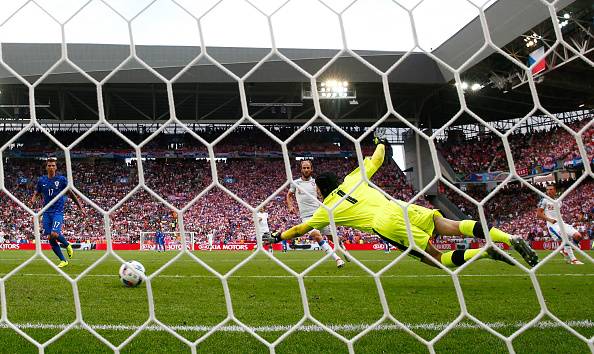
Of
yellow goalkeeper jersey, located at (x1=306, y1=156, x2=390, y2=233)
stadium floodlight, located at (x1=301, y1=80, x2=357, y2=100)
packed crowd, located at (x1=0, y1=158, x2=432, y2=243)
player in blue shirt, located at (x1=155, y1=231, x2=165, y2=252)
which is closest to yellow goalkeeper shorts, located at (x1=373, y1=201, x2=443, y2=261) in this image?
yellow goalkeeper jersey, located at (x1=306, y1=156, x2=390, y2=233)

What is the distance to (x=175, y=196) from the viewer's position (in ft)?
65.1

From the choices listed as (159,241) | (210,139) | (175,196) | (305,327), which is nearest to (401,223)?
(305,327)

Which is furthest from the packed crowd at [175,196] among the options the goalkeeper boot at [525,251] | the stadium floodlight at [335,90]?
the goalkeeper boot at [525,251]

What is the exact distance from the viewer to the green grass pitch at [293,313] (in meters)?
2.16

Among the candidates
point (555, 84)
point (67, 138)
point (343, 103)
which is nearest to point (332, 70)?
point (343, 103)

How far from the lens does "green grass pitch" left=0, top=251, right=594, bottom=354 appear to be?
2.16 metres

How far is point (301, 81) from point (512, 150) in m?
9.33

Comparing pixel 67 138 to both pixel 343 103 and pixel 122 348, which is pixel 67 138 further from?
pixel 122 348

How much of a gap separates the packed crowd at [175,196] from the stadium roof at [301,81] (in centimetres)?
253

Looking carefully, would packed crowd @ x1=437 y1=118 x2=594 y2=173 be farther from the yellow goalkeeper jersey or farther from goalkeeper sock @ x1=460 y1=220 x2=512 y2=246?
goalkeeper sock @ x1=460 y1=220 x2=512 y2=246

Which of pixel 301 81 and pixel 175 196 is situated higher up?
pixel 301 81

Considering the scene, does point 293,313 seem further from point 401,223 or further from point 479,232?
point 479,232

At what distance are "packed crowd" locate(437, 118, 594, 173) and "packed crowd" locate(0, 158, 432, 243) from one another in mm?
2886

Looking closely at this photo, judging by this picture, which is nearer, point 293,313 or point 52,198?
point 293,313
